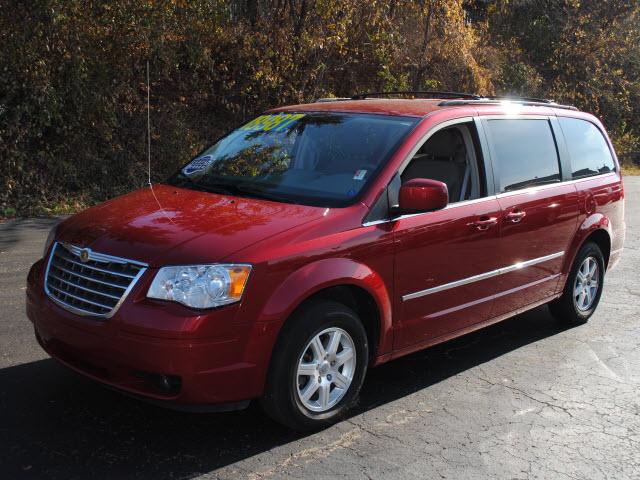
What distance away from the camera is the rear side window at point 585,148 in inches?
240

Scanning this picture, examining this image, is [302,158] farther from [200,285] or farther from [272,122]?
[200,285]

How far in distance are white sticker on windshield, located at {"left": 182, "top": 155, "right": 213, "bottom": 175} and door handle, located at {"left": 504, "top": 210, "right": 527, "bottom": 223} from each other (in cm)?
209

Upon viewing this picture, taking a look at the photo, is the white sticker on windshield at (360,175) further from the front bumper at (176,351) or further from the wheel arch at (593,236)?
the wheel arch at (593,236)

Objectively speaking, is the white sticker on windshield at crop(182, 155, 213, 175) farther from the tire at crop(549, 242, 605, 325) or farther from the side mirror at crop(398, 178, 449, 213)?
the tire at crop(549, 242, 605, 325)

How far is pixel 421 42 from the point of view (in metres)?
17.5

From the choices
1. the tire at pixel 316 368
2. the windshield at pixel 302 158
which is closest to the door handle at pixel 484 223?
the windshield at pixel 302 158

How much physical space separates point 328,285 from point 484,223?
1.48m

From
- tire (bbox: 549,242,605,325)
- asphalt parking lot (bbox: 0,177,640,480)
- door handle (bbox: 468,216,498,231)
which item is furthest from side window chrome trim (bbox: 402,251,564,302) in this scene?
asphalt parking lot (bbox: 0,177,640,480)

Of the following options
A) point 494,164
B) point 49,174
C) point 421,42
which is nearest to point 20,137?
point 49,174

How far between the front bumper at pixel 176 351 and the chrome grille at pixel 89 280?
0.07 metres

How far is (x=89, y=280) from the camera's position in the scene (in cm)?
376

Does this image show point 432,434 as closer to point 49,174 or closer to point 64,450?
point 64,450

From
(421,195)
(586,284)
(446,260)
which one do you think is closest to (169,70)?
(586,284)

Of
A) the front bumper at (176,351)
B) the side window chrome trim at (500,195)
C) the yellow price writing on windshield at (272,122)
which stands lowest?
the front bumper at (176,351)
